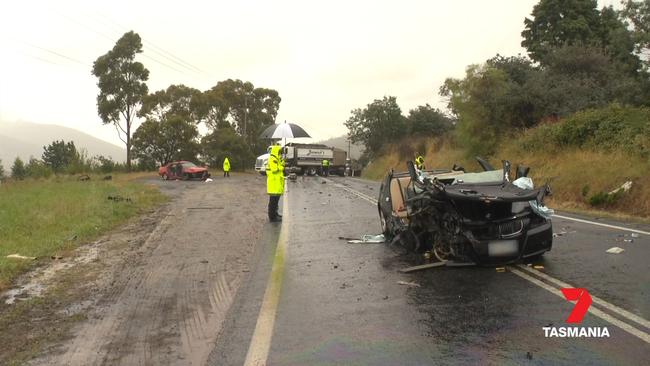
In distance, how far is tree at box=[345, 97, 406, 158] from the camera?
222 ft

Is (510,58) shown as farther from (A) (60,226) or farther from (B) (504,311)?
(B) (504,311)

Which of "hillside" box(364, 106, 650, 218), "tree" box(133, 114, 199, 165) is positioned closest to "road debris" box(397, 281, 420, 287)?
"hillside" box(364, 106, 650, 218)

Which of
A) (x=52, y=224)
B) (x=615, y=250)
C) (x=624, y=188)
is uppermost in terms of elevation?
(x=624, y=188)

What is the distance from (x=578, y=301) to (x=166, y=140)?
58920 millimetres

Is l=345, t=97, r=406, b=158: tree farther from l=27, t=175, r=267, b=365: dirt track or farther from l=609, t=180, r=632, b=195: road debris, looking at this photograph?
l=27, t=175, r=267, b=365: dirt track

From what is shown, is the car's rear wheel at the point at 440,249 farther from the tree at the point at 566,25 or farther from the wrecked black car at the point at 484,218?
the tree at the point at 566,25

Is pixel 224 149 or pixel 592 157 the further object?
pixel 224 149

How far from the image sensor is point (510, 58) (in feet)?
128

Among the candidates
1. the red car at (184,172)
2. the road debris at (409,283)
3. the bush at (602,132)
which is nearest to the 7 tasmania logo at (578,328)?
the road debris at (409,283)

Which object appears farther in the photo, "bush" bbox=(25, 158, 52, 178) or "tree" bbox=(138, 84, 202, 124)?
"tree" bbox=(138, 84, 202, 124)

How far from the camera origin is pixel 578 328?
4.98m

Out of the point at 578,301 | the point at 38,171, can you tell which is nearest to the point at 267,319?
the point at 578,301

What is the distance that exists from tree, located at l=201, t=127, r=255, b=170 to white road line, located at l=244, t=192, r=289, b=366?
56.5m

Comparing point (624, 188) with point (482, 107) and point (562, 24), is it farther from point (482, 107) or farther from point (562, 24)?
point (562, 24)
